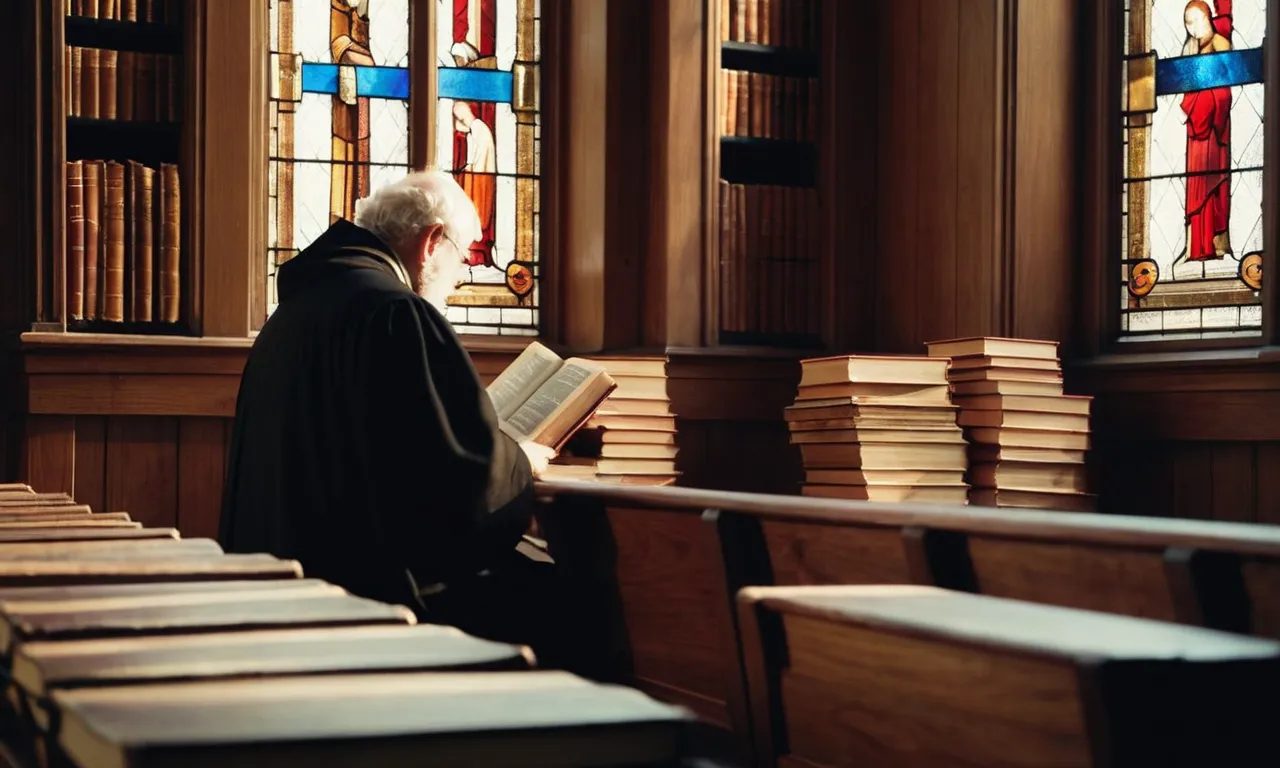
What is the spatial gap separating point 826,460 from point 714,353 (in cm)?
77

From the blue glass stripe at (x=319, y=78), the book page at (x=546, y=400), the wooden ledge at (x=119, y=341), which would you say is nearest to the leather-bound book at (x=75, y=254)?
the wooden ledge at (x=119, y=341)

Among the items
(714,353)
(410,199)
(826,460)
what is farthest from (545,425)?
(714,353)

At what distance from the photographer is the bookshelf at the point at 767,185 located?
589 cm

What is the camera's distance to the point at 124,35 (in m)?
5.49

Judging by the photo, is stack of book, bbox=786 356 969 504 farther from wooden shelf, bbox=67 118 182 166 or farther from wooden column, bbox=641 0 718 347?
wooden shelf, bbox=67 118 182 166

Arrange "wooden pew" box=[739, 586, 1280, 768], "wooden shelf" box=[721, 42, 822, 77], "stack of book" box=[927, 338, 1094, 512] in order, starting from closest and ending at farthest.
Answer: "wooden pew" box=[739, 586, 1280, 768] < "stack of book" box=[927, 338, 1094, 512] < "wooden shelf" box=[721, 42, 822, 77]

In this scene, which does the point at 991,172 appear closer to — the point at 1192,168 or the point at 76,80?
the point at 1192,168

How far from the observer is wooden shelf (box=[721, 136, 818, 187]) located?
242 inches

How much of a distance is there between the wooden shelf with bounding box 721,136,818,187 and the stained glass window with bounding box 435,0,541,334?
0.78 m

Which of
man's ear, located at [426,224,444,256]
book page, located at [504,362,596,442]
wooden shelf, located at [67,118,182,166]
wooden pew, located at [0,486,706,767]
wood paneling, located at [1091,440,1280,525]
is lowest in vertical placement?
wood paneling, located at [1091,440,1280,525]

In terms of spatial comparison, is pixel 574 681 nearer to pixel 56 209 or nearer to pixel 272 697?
pixel 272 697

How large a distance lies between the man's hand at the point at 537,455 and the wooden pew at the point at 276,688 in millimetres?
2234

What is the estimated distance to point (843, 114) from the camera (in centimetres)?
607

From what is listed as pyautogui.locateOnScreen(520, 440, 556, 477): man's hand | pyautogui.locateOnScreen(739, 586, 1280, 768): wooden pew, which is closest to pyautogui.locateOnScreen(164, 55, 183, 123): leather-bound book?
pyautogui.locateOnScreen(520, 440, 556, 477): man's hand
